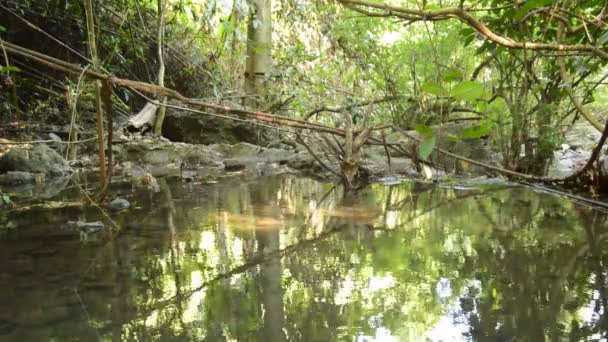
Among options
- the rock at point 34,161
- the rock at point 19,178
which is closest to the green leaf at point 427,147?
the rock at point 19,178

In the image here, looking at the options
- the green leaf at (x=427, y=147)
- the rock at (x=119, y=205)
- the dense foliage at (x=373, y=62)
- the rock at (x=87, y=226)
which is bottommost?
the rock at (x=87, y=226)

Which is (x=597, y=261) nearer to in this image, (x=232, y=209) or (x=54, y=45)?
(x=232, y=209)

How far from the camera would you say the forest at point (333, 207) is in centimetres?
140

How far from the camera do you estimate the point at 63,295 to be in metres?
1.56

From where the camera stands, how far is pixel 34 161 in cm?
478

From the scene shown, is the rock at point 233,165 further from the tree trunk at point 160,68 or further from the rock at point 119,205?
the rock at point 119,205

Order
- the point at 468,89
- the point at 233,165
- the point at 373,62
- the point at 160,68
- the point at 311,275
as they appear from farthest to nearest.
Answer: the point at 160,68, the point at 373,62, the point at 233,165, the point at 311,275, the point at 468,89

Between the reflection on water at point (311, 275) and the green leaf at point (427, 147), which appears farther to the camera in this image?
the green leaf at point (427, 147)

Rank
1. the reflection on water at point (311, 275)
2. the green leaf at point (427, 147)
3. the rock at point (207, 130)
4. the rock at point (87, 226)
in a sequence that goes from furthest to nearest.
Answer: the rock at point (207, 130), the rock at point (87, 226), the green leaf at point (427, 147), the reflection on water at point (311, 275)

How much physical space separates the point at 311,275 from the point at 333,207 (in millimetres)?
1372

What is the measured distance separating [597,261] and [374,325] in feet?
3.09

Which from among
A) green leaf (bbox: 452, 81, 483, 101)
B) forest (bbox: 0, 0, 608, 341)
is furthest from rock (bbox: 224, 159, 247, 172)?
green leaf (bbox: 452, 81, 483, 101)

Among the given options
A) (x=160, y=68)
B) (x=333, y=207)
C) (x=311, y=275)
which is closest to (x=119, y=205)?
(x=333, y=207)

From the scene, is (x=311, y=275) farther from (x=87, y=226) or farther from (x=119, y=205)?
(x=119, y=205)
